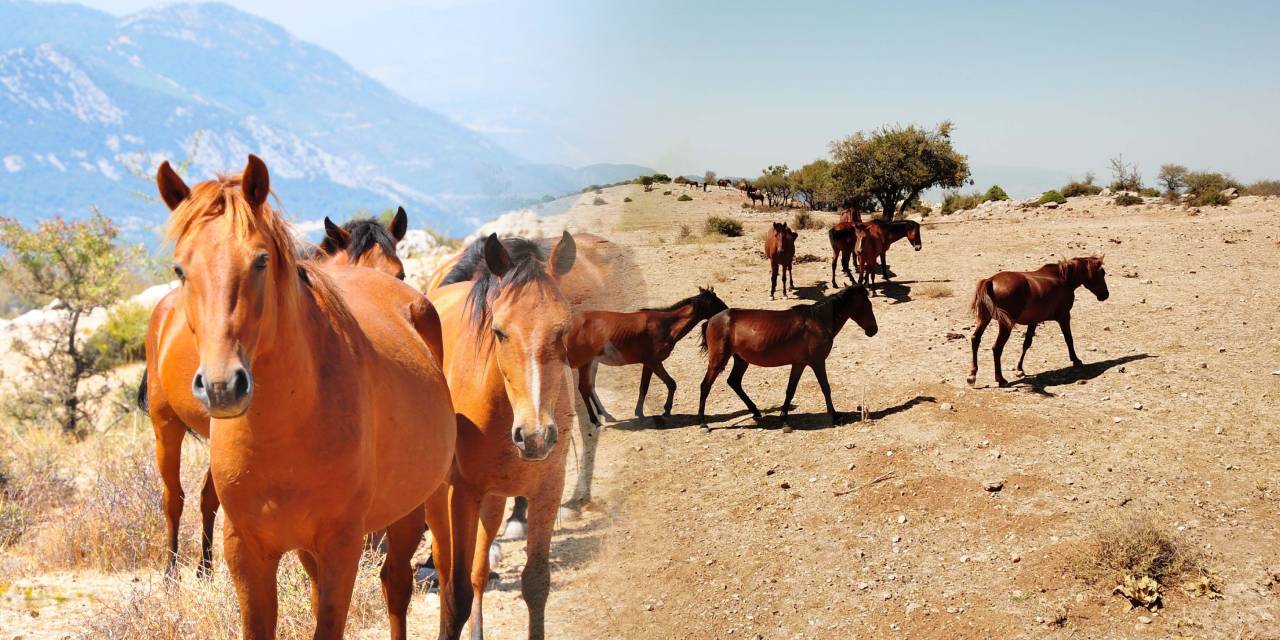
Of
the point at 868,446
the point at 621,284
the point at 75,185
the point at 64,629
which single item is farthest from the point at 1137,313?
the point at 75,185

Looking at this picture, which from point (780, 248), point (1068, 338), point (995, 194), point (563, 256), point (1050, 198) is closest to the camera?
point (563, 256)

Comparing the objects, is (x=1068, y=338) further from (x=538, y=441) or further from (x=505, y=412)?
(x=538, y=441)

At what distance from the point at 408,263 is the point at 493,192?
44.9 feet

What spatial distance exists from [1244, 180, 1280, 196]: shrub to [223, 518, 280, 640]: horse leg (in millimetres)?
33670

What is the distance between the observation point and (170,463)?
14.6 feet

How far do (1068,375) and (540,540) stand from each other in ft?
27.2

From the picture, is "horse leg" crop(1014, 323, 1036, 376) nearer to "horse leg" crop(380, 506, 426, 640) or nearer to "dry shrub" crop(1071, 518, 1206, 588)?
"dry shrub" crop(1071, 518, 1206, 588)

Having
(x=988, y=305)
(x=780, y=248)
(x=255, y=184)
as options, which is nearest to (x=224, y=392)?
(x=255, y=184)

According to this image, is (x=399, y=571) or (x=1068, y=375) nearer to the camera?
(x=399, y=571)

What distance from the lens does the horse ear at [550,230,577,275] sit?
2.22 meters

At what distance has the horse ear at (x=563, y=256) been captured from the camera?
87.4 inches

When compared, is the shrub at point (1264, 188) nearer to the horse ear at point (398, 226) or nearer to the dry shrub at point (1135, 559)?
the dry shrub at point (1135, 559)

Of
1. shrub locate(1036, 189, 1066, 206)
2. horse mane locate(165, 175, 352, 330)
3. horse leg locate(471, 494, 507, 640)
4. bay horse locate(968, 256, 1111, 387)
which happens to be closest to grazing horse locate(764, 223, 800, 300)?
bay horse locate(968, 256, 1111, 387)

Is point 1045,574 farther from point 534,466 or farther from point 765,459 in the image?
point 534,466
